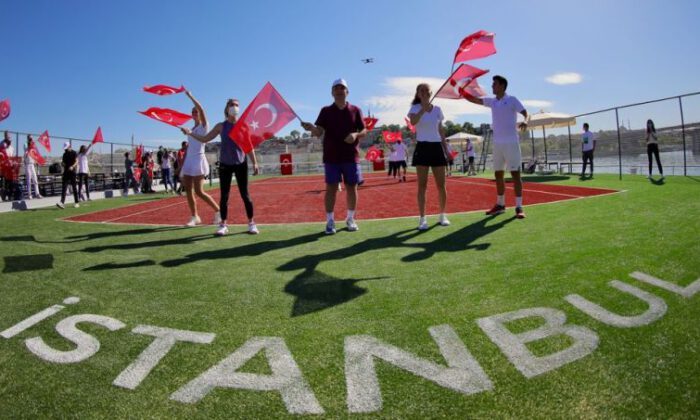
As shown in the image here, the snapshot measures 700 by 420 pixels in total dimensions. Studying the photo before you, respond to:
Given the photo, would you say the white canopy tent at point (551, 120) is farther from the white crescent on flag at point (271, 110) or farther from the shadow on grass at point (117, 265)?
the shadow on grass at point (117, 265)

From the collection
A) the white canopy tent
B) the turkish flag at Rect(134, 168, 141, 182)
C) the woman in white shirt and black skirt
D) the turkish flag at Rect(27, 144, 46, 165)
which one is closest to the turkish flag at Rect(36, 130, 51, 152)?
the turkish flag at Rect(27, 144, 46, 165)

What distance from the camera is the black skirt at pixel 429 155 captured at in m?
6.43

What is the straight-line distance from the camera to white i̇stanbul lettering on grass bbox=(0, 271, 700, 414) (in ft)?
6.96

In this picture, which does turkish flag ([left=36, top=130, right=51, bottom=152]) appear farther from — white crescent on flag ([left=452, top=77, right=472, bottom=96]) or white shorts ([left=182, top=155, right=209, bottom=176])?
white crescent on flag ([left=452, top=77, right=472, bottom=96])

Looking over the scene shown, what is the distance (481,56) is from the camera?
631cm

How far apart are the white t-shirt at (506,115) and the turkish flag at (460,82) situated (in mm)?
501

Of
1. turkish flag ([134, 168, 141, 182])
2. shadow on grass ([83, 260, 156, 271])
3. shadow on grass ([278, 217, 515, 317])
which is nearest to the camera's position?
shadow on grass ([278, 217, 515, 317])

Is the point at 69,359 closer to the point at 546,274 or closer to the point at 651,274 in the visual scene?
the point at 546,274

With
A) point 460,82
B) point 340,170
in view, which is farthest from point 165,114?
point 460,82

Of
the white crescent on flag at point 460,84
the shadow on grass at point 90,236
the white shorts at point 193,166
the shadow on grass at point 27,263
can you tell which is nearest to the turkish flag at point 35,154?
the shadow on grass at point 90,236

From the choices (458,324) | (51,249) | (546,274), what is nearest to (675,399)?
(458,324)

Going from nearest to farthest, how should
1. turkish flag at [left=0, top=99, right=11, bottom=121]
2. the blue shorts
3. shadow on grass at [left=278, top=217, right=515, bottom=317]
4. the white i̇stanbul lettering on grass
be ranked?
the white i̇stanbul lettering on grass
shadow on grass at [left=278, top=217, right=515, bottom=317]
the blue shorts
turkish flag at [left=0, top=99, right=11, bottom=121]

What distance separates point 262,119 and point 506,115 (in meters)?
3.97

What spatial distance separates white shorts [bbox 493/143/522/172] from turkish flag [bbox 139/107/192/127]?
17.8 feet
